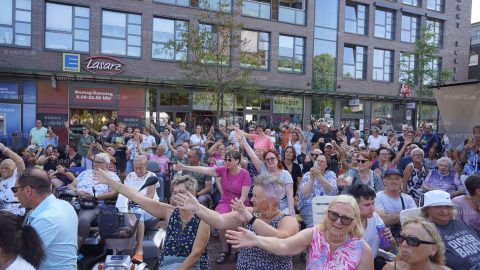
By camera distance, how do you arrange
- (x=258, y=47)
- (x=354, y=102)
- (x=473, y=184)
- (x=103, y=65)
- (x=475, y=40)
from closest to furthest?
(x=473, y=184) < (x=103, y=65) < (x=258, y=47) < (x=354, y=102) < (x=475, y=40)

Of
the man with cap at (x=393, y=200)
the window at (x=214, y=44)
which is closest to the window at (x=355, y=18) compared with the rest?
the window at (x=214, y=44)

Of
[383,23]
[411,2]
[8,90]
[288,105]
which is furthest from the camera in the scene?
[411,2]

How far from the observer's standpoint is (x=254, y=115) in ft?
81.0

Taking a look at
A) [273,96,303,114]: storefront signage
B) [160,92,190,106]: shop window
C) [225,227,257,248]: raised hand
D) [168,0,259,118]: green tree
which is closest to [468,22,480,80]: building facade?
[273,96,303,114]: storefront signage

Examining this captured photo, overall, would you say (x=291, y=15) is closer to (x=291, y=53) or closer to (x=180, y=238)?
(x=291, y=53)

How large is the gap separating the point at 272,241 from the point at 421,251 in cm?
100

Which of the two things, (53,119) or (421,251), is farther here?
(53,119)

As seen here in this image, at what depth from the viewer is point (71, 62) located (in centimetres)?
1973

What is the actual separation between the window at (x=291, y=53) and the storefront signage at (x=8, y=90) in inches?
594

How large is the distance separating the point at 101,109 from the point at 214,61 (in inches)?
265

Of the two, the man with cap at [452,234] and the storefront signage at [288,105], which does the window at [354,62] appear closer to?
the storefront signage at [288,105]

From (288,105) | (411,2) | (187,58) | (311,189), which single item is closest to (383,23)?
(411,2)

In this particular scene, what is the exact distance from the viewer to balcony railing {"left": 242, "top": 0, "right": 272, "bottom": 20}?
23928 mm

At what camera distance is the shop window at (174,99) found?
2200 centimetres
